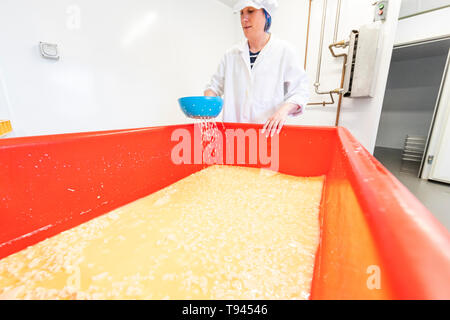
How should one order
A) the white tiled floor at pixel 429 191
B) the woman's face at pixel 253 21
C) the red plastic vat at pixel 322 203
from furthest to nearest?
the white tiled floor at pixel 429 191 → the woman's face at pixel 253 21 → the red plastic vat at pixel 322 203

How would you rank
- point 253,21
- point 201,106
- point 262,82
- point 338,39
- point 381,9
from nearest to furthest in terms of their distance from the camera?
point 201,106 → point 253,21 → point 262,82 → point 381,9 → point 338,39

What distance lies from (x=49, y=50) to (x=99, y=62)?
0.31 meters

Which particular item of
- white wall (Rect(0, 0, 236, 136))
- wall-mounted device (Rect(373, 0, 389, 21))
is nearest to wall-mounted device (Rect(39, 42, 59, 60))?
white wall (Rect(0, 0, 236, 136))

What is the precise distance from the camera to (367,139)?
201 centimetres

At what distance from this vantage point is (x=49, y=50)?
4.30 feet

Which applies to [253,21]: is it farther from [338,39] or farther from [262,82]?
[338,39]

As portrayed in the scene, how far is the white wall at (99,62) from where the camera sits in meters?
1.24

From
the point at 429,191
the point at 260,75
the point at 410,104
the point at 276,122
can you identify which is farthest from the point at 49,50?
the point at 410,104

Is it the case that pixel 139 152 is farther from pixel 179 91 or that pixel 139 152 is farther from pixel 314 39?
pixel 314 39

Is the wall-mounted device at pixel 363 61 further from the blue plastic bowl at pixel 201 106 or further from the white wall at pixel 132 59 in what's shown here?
the blue plastic bowl at pixel 201 106

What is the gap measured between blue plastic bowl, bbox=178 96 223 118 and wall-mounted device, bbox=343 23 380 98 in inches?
63.8

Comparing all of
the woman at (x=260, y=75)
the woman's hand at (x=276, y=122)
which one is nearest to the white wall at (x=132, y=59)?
the woman at (x=260, y=75)

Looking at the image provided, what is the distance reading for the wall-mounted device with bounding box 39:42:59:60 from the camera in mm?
1286
